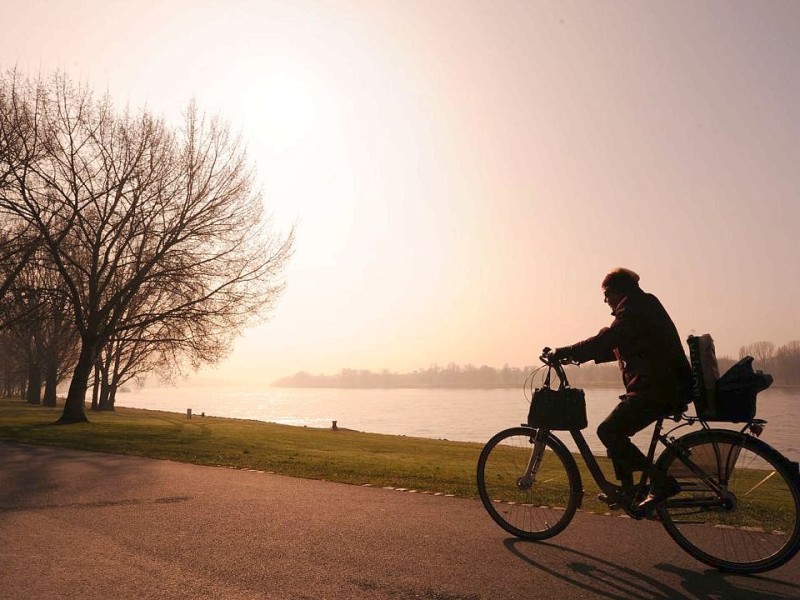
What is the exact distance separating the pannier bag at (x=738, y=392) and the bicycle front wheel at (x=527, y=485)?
1235mm

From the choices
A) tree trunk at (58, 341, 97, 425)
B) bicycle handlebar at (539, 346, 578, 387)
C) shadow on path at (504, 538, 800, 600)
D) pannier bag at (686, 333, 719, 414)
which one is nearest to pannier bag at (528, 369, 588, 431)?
bicycle handlebar at (539, 346, 578, 387)

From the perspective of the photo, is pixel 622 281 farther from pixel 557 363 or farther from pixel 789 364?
pixel 789 364

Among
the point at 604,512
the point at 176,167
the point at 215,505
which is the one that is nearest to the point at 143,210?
the point at 176,167

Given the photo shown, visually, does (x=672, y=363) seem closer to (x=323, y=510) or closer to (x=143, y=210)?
(x=323, y=510)

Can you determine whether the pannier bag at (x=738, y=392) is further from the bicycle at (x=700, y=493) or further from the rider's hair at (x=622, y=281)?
the rider's hair at (x=622, y=281)

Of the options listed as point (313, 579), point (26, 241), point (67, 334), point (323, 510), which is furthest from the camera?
point (67, 334)

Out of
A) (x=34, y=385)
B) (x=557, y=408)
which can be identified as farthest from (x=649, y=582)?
(x=34, y=385)

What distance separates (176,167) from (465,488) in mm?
19887

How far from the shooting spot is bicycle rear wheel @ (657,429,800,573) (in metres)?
4.20

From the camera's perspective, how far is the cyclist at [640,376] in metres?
4.62

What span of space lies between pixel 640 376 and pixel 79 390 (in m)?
24.4

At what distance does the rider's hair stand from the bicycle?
30.3 inches

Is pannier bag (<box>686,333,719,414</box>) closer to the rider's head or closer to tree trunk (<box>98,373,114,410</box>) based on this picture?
the rider's head

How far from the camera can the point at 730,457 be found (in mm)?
4398
